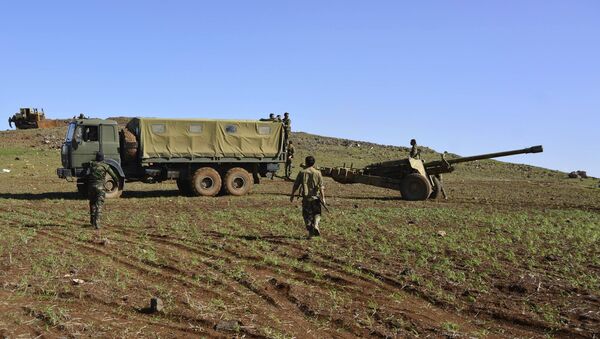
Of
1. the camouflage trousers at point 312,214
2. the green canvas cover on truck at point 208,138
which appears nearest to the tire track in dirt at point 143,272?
the camouflage trousers at point 312,214

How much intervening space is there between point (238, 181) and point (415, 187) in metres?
6.43

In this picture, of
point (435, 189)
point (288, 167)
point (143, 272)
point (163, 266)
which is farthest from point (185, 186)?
point (143, 272)

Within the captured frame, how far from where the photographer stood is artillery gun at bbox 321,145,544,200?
72.6 feet

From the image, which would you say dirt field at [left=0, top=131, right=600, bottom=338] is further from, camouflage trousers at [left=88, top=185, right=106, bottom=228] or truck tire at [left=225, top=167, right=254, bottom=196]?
truck tire at [left=225, top=167, right=254, bottom=196]

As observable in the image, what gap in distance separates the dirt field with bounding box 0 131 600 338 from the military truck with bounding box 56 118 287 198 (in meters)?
3.24

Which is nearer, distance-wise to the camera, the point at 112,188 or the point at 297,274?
the point at 297,274

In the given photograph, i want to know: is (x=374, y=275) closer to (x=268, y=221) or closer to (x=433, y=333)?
(x=433, y=333)

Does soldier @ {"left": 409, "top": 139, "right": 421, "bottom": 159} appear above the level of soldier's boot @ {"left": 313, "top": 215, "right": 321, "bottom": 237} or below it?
above

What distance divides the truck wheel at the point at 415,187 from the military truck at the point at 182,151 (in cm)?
469

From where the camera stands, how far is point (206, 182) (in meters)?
23.1

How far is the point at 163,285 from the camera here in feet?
29.1

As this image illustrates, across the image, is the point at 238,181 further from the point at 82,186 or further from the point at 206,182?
the point at 82,186

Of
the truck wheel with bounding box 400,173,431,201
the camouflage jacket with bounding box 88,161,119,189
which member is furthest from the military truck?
the camouflage jacket with bounding box 88,161,119,189

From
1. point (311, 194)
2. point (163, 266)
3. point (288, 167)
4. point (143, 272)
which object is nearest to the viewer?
point (143, 272)
